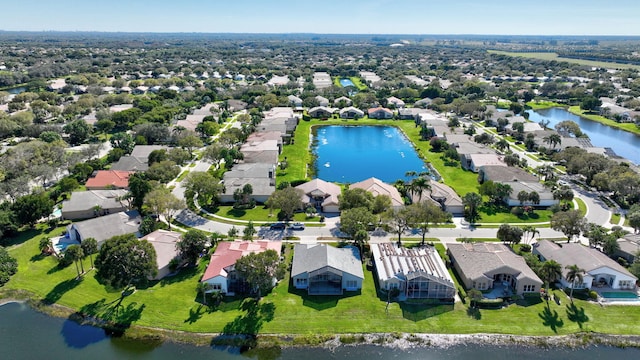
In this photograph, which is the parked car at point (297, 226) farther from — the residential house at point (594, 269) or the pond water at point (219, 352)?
the residential house at point (594, 269)

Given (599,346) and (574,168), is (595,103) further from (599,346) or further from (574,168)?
(599,346)

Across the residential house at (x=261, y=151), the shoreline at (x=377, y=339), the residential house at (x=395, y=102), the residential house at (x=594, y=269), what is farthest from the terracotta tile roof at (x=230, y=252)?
the residential house at (x=395, y=102)

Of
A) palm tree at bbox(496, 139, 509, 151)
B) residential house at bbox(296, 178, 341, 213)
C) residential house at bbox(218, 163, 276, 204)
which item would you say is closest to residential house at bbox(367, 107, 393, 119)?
palm tree at bbox(496, 139, 509, 151)

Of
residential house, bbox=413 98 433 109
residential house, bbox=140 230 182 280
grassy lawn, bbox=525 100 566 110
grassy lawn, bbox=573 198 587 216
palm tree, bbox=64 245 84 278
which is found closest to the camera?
palm tree, bbox=64 245 84 278

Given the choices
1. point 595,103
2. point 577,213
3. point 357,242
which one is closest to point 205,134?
point 357,242

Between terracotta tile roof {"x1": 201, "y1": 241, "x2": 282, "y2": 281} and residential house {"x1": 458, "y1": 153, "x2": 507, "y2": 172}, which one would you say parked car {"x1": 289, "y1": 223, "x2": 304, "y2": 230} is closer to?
terracotta tile roof {"x1": 201, "y1": 241, "x2": 282, "y2": 281}

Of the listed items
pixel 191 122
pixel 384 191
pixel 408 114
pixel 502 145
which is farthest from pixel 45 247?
pixel 408 114
